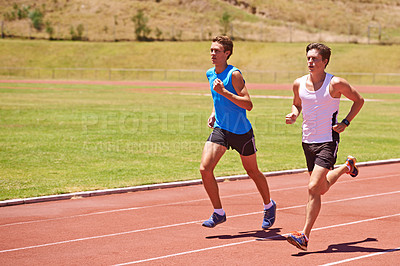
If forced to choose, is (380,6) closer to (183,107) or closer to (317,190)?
(183,107)

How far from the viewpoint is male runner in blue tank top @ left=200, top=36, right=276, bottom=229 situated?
8062 millimetres

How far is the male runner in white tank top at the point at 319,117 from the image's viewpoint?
287 inches

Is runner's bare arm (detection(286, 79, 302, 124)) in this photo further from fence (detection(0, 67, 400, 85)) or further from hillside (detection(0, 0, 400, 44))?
hillside (detection(0, 0, 400, 44))

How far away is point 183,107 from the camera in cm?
3316

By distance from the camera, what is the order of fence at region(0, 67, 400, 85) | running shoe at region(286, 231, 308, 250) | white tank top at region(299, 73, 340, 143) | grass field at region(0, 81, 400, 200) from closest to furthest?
running shoe at region(286, 231, 308, 250) < white tank top at region(299, 73, 340, 143) < grass field at region(0, 81, 400, 200) < fence at region(0, 67, 400, 85)

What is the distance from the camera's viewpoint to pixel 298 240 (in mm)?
6852

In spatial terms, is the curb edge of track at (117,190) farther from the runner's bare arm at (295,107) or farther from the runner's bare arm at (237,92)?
the runner's bare arm at (295,107)

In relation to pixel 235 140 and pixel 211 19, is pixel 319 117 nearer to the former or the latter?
pixel 235 140

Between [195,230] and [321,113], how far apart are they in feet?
7.15

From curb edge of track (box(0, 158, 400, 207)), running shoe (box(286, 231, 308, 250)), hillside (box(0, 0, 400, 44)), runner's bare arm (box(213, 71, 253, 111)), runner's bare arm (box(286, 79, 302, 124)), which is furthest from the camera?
hillside (box(0, 0, 400, 44))

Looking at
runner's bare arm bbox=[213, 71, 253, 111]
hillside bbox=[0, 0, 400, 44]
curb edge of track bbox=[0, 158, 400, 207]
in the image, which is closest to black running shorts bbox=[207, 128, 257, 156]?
runner's bare arm bbox=[213, 71, 253, 111]

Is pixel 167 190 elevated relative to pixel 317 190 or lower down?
lower down

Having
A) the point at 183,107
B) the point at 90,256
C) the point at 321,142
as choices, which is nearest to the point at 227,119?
the point at 321,142

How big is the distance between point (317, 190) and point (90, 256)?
2.55 m
